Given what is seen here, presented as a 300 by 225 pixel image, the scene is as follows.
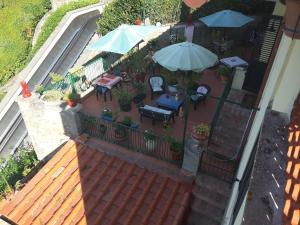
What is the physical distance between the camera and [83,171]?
899cm

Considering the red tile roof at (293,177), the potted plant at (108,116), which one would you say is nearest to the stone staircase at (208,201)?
the potted plant at (108,116)

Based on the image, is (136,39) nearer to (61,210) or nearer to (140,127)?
(140,127)

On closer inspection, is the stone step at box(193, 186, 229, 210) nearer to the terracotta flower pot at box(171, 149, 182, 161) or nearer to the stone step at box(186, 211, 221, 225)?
the stone step at box(186, 211, 221, 225)

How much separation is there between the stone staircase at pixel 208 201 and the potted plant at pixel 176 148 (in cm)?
89

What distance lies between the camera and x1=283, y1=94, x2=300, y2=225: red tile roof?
199 centimetres

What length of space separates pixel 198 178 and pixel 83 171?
11.8 feet

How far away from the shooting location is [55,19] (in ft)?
75.5

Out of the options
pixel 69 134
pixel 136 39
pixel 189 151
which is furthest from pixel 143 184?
pixel 136 39

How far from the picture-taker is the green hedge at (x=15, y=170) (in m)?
10.5

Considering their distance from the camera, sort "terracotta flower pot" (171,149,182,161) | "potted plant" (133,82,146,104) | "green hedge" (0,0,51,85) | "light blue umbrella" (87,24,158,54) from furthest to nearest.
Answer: "green hedge" (0,0,51,85), "light blue umbrella" (87,24,158,54), "potted plant" (133,82,146,104), "terracotta flower pot" (171,149,182,161)

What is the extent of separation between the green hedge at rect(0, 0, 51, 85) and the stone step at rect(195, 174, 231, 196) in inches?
673

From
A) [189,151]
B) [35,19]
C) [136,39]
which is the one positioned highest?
[136,39]

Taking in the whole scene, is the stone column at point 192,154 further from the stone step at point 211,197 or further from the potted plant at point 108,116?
the potted plant at point 108,116

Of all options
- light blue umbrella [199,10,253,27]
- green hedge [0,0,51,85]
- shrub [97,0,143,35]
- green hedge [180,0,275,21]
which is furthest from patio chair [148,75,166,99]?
green hedge [0,0,51,85]
